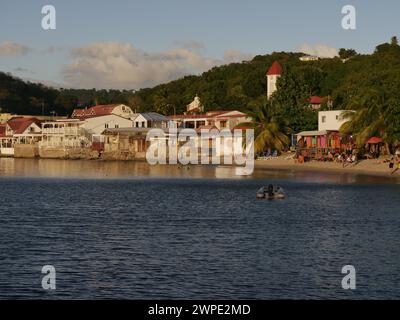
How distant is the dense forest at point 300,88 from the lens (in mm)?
79375

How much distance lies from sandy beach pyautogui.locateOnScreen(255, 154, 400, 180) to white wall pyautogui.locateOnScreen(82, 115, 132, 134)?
44903mm

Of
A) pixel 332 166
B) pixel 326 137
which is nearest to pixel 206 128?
pixel 326 137

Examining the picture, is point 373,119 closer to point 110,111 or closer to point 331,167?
point 331,167

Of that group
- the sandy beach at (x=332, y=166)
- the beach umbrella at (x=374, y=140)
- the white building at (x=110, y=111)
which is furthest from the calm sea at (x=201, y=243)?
the white building at (x=110, y=111)

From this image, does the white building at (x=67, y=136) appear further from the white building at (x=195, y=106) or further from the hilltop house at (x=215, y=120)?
the white building at (x=195, y=106)

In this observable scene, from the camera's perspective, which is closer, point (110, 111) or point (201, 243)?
point (201, 243)

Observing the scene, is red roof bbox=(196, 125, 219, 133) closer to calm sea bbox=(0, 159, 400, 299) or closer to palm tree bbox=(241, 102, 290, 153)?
palm tree bbox=(241, 102, 290, 153)

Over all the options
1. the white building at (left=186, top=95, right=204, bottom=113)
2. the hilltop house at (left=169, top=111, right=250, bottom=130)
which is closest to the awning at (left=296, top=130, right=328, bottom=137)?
the hilltop house at (left=169, top=111, right=250, bottom=130)

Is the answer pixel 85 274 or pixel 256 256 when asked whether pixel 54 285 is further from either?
pixel 256 256

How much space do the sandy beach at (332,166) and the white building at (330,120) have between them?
5463 mm

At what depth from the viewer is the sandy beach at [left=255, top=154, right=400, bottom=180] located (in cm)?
7288

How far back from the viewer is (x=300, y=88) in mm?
112500

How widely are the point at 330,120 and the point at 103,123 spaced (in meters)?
53.4
